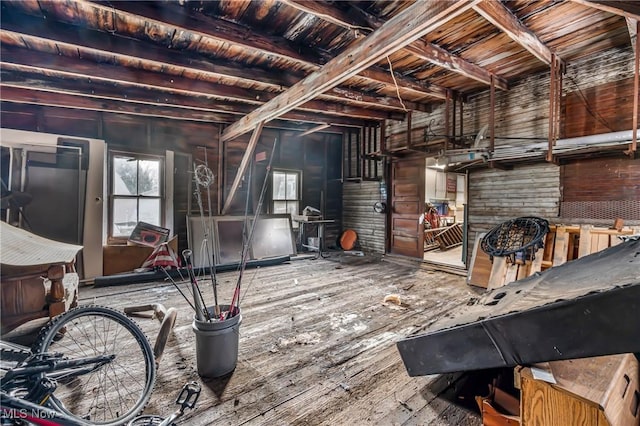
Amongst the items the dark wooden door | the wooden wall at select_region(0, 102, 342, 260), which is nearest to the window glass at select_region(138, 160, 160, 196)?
the wooden wall at select_region(0, 102, 342, 260)

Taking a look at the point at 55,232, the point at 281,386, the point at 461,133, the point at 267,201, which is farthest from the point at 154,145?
the point at 461,133

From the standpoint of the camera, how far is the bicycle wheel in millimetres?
1424

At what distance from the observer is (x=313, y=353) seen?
2.19m

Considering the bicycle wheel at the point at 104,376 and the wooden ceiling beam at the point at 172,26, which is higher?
the wooden ceiling beam at the point at 172,26

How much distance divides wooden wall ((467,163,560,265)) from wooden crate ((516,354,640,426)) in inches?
124

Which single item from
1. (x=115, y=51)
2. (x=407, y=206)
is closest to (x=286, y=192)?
(x=407, y=206)

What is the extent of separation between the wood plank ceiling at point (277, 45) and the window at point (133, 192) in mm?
861

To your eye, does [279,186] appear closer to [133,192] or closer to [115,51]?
[133,192]

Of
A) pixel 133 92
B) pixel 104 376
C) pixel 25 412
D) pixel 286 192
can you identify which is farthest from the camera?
pixel 286 192

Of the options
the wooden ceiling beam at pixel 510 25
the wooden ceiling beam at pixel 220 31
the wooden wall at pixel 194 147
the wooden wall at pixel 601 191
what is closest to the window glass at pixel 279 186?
the wooden wall at pixel 194 147

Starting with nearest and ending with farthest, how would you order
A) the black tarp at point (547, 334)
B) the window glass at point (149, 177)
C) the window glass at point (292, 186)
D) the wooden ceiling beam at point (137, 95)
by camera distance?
the black tarp at point (547, 334) < the wooden ceiling beam at point (137, 95) < the window glass at point (149, 177) < the window glass at point (292, 186)

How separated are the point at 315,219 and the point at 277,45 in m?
3.81

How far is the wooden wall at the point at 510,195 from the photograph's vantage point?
12.4 ft

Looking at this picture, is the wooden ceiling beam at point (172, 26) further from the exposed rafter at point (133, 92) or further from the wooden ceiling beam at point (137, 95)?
the wooden ceiling beam at point (137, 95)
